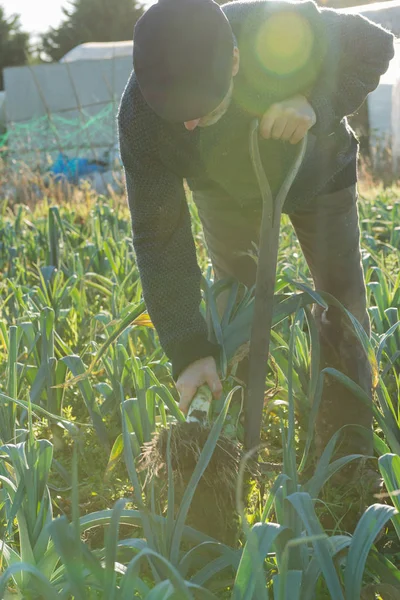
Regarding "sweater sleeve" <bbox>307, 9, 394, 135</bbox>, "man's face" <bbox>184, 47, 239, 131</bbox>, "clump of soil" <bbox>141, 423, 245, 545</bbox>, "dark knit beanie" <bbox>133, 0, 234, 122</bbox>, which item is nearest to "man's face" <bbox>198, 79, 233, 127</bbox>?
"man's face" <bbox>184, 47, 239, 131</bbox>

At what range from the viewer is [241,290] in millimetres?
2102

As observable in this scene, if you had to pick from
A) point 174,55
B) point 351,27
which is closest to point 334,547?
point 174,55

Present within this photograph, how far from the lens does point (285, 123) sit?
150 cm

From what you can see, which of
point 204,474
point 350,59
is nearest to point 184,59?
point 350,59

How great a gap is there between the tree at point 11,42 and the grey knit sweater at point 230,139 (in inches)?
1234

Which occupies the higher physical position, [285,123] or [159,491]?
[285,123]

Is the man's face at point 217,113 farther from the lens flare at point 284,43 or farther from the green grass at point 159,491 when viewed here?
the green grass at point 159,491

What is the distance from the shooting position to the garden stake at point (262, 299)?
1425 millimetres

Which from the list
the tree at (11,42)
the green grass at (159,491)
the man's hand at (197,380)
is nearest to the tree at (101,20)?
the tree at (11,42)

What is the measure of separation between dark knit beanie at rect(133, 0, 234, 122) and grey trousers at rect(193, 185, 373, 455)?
1.72 ft

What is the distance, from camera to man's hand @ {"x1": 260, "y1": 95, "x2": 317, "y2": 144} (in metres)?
1.50

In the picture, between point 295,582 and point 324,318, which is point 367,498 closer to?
point 324,318

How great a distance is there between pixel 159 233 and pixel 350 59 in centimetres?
60

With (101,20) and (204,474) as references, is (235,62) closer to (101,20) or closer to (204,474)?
(204,474)
